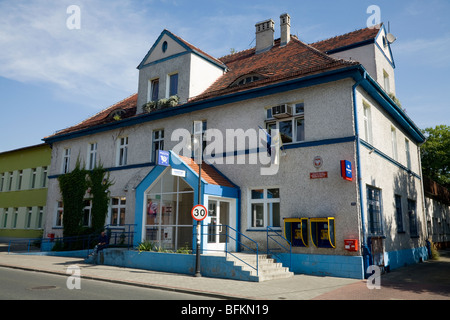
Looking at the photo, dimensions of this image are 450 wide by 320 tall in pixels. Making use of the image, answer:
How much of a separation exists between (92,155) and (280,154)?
13083 millimetres

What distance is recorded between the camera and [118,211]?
2038 cm

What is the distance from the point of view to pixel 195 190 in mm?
14586

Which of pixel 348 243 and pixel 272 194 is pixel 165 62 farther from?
pixel 348 243

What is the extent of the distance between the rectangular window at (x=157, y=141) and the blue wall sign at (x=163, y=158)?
4592 mm

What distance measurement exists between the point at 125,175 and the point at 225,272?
10.2 m

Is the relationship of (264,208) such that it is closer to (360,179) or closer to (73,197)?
(360,179)

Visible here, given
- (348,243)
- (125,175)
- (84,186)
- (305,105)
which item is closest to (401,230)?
(348,243)

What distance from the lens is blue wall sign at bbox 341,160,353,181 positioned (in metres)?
12.7

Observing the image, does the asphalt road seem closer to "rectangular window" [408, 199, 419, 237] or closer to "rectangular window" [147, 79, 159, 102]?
"rectangular window" [147, 79, 159, 102]

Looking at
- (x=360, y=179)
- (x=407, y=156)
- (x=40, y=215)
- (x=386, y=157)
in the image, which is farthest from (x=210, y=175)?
(x=40, y=215)

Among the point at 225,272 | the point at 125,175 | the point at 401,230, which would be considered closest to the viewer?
the point at 225,272

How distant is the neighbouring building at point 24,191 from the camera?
92.7 ft

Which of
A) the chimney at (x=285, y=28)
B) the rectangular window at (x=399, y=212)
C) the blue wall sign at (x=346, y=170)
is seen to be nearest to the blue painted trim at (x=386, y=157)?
the blue wall sign at (x=346, y=170)

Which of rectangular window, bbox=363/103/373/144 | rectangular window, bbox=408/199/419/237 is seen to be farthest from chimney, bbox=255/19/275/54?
rectangular window, bbox=408/199/419/237
